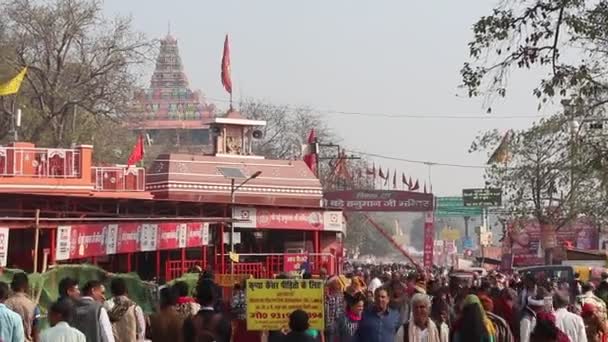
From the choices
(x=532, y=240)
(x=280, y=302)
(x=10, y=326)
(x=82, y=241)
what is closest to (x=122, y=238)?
(x=82, y=241)

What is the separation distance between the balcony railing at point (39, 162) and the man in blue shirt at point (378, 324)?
23.8 meters

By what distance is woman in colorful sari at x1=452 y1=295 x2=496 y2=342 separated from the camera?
11.9 metres

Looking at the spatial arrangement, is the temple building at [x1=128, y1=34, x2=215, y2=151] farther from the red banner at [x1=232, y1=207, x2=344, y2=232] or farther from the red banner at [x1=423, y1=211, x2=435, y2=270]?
the red banner at [x1=232, y1=207, x2=344, y2=232]

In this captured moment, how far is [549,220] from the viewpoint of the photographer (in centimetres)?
5775

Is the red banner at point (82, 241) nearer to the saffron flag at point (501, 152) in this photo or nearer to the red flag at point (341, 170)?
the saffron flag at point (501, 152)

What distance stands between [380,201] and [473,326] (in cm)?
4622

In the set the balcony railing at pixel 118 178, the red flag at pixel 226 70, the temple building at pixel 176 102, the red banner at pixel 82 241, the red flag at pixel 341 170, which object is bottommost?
the red banner at pixel 82 241

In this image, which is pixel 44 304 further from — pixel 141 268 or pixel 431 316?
pixel 141 268

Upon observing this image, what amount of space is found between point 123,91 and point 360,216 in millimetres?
46017

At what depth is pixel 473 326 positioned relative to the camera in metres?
11.9

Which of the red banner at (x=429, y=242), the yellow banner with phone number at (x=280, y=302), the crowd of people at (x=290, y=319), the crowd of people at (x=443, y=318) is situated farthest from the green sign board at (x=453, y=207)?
the yellow banner with phone number at (x=280, y=302)

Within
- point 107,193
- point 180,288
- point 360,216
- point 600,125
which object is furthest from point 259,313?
point 360,216

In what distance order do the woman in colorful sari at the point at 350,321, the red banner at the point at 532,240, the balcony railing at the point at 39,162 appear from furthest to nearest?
the red banner at the point at 532,240, the balcony railing at the point at 39,162, the woman in colorful sari at the point at 350,321

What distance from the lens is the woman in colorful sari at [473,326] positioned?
11867 millimetres
